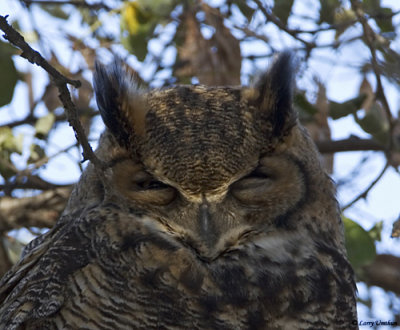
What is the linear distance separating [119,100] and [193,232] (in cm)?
49

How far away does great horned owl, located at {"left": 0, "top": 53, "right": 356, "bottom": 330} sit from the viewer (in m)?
2.19

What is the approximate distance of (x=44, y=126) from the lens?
3.42m

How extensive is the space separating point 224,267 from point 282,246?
0.20m

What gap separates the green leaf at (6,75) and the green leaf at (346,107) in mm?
1283

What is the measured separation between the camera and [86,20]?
4.10 meters

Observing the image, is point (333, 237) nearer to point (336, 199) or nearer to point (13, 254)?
point (336, 199)

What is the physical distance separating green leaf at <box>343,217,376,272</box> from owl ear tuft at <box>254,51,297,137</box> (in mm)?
513

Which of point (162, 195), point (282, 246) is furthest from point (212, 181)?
point (282, 246)

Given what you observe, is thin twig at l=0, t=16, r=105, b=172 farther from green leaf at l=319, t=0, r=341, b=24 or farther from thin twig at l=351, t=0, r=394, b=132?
green leaf at l=319, t=0, r=341, b=24

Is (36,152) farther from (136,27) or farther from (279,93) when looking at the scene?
(279,93)

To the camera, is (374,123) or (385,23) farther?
(374,123)

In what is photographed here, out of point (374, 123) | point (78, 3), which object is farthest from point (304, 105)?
point (78, 3)

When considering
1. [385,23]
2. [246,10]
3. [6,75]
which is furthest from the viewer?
[246,10]

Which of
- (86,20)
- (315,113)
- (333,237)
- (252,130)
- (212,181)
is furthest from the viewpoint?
(86,20)
